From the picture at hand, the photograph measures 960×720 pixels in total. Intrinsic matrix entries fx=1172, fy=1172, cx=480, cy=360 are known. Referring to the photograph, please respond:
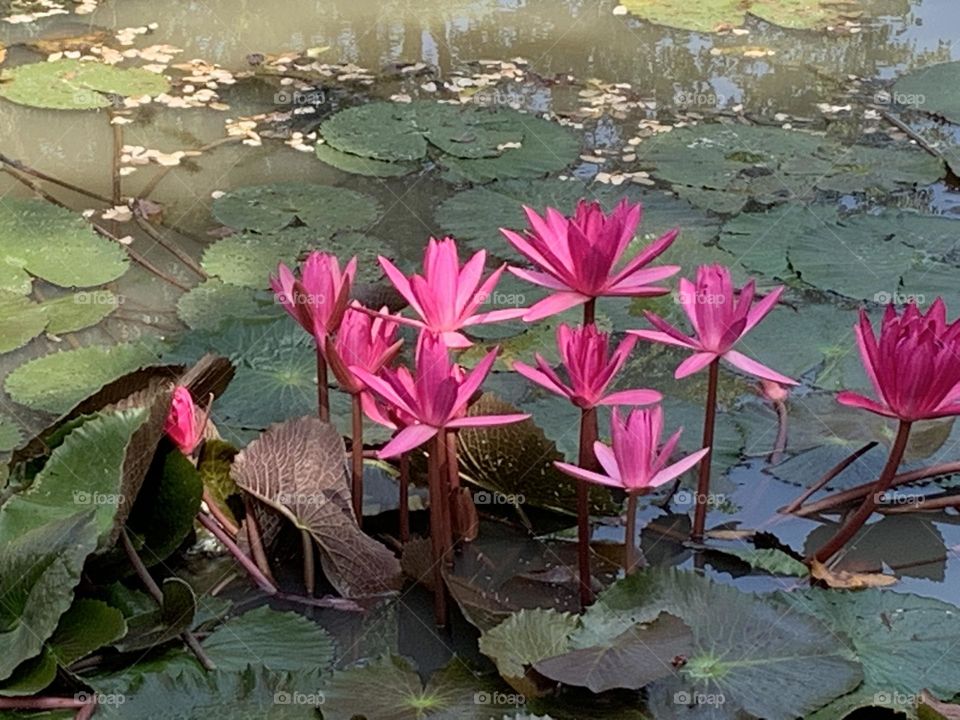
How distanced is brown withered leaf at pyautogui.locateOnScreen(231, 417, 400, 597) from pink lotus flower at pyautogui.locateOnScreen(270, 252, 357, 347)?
0.15m

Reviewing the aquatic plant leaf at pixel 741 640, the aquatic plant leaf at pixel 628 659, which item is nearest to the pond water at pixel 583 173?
the aquatic plant leaf at pixel 741 640

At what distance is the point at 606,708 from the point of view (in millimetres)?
1208

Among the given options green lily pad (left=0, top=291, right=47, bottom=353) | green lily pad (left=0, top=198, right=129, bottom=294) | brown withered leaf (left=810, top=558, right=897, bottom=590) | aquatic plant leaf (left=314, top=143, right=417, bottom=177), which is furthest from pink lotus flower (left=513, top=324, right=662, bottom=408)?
aquatic plant leaf (left=314, top=143, right=417, bottom=177)

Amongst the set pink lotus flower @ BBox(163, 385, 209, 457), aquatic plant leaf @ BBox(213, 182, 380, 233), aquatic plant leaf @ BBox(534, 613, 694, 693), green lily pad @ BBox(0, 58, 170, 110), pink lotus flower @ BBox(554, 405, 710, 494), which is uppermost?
pink lotus flower @ BBox(554, 405, 710, 494)

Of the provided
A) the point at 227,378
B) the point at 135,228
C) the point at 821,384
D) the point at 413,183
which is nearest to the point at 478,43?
the point at 413,183

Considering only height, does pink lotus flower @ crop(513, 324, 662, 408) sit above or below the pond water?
above

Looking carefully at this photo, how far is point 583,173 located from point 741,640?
1.89m

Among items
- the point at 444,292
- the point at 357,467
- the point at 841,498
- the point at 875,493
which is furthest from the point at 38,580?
the point at 841,498

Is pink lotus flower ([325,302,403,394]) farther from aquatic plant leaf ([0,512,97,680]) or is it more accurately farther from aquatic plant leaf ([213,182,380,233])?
aquatic plant leaf ([213,182,380,233])

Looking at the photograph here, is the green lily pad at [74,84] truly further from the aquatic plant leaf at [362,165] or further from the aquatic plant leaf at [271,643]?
the aquatic plant leaf at [271,643]

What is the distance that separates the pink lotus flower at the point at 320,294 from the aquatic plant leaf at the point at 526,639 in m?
0.40

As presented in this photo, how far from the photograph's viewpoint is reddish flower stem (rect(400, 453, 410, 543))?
4.89ft

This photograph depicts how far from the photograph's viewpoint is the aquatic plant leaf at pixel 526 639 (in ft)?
4.02

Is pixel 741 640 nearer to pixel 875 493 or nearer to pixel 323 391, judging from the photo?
pixel 875 493
